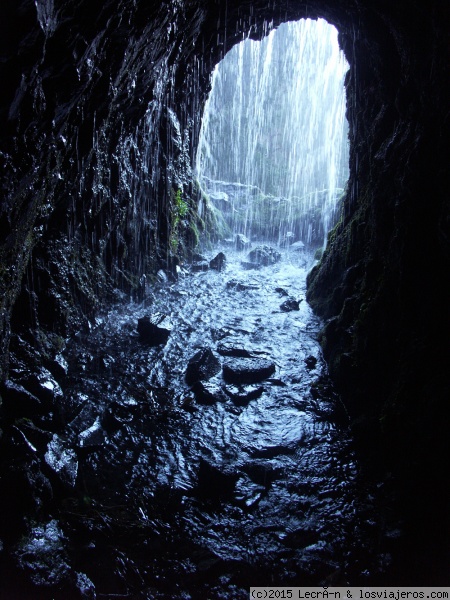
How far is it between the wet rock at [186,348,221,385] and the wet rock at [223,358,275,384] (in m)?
0.25

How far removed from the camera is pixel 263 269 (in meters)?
17.1

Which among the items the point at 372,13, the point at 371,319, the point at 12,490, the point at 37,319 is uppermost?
the point at 372,13

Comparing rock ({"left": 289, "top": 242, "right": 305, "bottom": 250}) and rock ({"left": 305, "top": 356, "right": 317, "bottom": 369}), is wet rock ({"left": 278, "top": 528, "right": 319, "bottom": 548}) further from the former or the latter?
rock ({"left": 289, "top": 242, "right": 305, "bottom": 250})

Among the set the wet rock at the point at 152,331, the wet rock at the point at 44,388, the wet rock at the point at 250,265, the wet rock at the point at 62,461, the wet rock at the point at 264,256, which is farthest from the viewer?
→ the wet rock at the point at 264,256

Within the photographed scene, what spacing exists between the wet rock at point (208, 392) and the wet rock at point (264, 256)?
11.6 m

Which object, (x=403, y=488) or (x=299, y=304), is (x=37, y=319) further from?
(x=299, y=304)

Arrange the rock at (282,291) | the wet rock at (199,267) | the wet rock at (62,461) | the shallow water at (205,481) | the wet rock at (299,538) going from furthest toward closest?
1. the wet rock at (199,267)
2. the rock at (282,291)
3. the wet rock at (62,461)
4. the wet rock at (299,538)
5. the shallow water at (205,481)

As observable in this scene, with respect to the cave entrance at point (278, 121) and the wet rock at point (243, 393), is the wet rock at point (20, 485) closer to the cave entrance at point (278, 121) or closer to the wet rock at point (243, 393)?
the wet rock at point (243, 393)

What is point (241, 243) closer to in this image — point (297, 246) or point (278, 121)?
point (297, 246)

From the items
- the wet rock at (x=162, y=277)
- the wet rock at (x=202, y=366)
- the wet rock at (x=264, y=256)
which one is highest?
the wet rock at (x=264, y=256)

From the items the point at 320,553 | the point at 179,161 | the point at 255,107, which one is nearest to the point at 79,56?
the point at 320,553

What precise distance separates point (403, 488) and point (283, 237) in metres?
20.7

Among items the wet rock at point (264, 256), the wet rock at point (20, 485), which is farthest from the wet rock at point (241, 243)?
the wet rock at point (20, 485)

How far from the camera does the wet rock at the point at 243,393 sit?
6926mm
